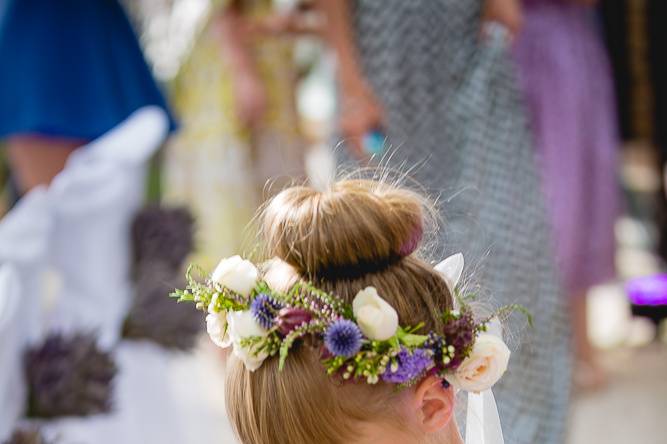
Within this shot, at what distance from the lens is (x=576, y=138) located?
10.5ft

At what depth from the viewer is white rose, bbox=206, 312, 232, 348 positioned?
4.70ft

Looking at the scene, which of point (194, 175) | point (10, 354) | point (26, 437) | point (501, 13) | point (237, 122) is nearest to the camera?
point (26, 437)

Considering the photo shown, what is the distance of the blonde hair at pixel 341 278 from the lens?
1.36 metres

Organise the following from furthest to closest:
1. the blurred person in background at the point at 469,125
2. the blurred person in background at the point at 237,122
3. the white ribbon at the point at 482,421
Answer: the blurred person in background at the point at 237,122 < the blurred person in background at the point at 469,125 < the white ribbon at the point at 482,421

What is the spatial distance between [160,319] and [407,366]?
0.92 meters

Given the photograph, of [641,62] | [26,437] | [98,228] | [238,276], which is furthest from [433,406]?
[641,62]

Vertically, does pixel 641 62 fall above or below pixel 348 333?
below

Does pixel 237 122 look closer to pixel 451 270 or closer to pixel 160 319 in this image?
pixel 160 319

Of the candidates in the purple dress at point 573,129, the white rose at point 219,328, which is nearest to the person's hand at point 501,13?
the purple dress at point 573,129

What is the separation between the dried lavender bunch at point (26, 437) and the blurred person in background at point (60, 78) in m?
0.84

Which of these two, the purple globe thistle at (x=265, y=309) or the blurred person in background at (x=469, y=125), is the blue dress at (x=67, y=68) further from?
the purple globe thistle at (x=265, y=309)

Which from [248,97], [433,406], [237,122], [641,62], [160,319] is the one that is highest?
[433,406]

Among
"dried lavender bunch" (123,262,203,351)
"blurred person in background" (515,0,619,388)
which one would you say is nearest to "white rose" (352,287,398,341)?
"dried lavender bunch" (123,262,203,351)

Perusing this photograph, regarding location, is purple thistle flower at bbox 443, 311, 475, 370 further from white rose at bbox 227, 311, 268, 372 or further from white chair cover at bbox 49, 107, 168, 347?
white chair cover at bbox 49, 107, 168, 347
